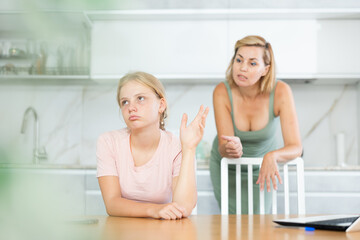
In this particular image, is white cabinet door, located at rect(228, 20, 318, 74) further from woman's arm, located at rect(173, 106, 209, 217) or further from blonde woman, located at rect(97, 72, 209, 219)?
woman's arm, located at rect(173, 106, 209, 217)

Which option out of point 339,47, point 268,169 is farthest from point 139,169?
point 339,47

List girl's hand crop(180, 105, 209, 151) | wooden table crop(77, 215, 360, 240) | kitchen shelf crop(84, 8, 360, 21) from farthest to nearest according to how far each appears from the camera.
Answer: kitchen shelf crop(84, 8, 360, 21), girl's hand crop(180, 105, 209, 151), wooden table crop(77, 215, 360, 240)

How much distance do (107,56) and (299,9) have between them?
9.37 feet

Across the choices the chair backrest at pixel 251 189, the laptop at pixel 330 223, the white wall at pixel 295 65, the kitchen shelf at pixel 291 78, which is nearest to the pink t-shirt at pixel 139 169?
the chair backrest at pixel 251 189

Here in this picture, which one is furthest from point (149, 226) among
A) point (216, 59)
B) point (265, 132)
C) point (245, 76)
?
point (216, 59)

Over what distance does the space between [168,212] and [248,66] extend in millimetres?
753

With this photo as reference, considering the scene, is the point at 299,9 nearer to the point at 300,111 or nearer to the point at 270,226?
the point at 300,111

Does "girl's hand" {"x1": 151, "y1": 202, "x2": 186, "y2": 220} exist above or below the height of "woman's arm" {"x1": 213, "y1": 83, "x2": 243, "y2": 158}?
below

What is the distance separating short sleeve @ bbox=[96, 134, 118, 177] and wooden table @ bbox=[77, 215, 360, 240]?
0.98 feet

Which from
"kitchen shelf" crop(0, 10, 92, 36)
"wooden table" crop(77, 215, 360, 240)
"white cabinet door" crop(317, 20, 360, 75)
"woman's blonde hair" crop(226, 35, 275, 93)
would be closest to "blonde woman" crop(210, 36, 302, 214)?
"woman's blonde hair" crop(226, 35, 275, 93)

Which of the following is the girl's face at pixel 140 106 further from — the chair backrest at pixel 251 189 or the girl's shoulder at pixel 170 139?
the chair backrest at pixel 251 189

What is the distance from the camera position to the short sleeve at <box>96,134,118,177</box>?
1.27m

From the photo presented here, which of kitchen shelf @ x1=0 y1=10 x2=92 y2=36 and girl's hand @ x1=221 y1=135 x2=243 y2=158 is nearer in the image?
kitchen shelf @ x1=0 y1=10 x2=92 y2=36

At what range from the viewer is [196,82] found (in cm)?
312
